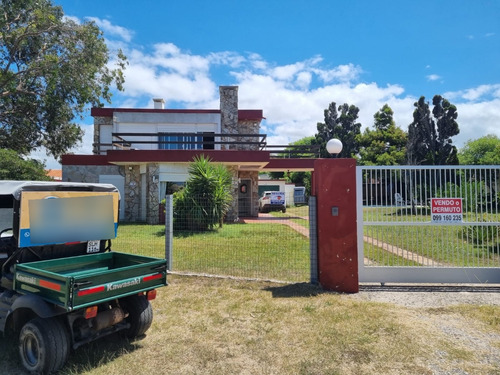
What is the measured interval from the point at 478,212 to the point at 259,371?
17.3ft

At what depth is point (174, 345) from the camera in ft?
13.3

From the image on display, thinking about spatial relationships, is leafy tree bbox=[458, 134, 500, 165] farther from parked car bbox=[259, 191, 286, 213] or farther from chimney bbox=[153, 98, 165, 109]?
chimney bbox=[153, 98, 165, 109]

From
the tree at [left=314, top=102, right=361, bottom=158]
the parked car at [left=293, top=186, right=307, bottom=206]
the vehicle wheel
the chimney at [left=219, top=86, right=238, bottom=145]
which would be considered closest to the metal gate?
the vehicle wheel

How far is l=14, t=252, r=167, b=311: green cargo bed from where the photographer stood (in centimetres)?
317

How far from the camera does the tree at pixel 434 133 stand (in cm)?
2922

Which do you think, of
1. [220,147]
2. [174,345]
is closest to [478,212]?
[174,345]

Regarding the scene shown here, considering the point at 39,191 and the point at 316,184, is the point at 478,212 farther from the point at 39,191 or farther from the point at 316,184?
the point at 39,191

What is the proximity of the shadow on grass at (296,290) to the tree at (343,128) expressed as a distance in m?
41.7

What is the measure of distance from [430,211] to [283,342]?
155 inches

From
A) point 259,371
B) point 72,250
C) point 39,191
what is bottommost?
point 259,371

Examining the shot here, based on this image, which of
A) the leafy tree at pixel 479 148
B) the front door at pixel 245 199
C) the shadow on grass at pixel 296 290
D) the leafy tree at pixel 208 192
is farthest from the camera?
the leafy tree at pixel 479 148

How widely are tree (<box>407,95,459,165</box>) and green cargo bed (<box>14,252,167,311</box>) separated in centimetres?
2917

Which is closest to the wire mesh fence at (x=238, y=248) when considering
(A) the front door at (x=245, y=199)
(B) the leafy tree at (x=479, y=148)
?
(A) the front door at (x=245, y=199)

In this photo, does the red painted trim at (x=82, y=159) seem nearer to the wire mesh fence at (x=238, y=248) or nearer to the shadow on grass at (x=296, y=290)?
the wire mesh fence at (x=238, y=248)
